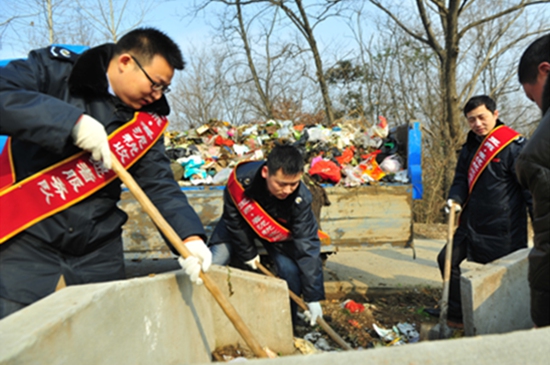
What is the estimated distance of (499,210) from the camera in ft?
11.6

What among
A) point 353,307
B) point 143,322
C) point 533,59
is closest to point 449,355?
point 143,322

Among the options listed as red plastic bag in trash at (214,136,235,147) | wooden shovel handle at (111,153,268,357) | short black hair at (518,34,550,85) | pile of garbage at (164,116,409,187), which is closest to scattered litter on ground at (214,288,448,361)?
wooden shovel handle at (111,153,268,357)

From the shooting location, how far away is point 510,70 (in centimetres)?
1689

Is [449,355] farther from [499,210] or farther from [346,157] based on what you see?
[346,157]

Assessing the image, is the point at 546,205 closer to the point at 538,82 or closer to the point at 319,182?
the point at 538,82

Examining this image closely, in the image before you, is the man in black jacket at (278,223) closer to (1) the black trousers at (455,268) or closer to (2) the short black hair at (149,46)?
(1) the black trousers at (455,268)

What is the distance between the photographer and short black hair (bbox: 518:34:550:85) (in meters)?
2.20

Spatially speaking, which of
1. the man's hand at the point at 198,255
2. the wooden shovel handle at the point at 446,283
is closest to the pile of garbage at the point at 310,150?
the wooden shovel handle at the point at 446,283

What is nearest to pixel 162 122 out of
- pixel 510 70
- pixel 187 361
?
pixel 187 361

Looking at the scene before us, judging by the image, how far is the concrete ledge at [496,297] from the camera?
7.73 ft

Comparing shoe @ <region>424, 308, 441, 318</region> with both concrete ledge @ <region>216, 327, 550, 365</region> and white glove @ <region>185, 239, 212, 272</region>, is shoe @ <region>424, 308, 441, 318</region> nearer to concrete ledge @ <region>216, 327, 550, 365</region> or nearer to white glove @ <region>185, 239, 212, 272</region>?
white glove @ <region>185, 239, 212, 272</region>

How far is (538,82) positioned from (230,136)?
5.33m

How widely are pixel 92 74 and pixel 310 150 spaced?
4.45 meters

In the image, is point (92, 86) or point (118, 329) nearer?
point (118, 329)
